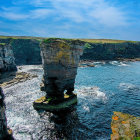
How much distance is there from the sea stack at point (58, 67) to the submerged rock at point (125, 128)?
1281 cm

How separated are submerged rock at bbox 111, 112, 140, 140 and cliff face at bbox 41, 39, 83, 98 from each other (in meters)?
13.8

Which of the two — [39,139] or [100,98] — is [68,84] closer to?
[100,98]

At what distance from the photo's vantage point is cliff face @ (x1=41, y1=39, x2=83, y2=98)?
26.5 meters

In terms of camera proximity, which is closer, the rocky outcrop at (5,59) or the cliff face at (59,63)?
the cliff face at (59,63)

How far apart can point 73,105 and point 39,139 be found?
12.9 m

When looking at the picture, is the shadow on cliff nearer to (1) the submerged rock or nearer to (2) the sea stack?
(2) the sea stack

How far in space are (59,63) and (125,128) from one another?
698 inches

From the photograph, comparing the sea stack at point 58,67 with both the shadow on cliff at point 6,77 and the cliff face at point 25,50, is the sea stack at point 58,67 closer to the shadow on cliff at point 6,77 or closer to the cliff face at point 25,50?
the shadow on cliff at point 6,77

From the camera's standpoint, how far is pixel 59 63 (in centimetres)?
2733

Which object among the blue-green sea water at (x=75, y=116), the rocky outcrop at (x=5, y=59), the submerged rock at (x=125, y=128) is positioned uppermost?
the rocky outcrop at (x=5, y=59)

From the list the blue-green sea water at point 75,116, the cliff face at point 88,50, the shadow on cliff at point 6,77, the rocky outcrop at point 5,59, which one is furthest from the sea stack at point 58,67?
the cliff face at point 88,50

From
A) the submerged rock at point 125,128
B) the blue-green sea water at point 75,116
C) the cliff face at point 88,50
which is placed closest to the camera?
the submerged rock at point 125,128

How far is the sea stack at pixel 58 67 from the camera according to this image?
26.6 metres

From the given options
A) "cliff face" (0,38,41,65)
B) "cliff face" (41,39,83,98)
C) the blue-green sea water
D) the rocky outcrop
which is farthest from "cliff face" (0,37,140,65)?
"cliff face" (41,39,83,98)
